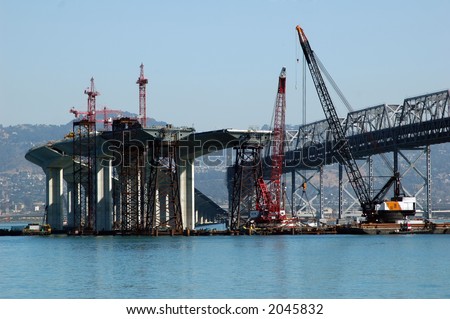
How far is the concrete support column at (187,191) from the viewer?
151625 millimetres

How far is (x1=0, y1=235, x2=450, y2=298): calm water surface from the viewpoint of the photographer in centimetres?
6359

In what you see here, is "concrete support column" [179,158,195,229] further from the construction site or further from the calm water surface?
the calm water surface

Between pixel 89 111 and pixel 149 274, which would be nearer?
pixel 149 274

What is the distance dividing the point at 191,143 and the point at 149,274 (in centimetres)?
7418

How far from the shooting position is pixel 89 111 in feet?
600

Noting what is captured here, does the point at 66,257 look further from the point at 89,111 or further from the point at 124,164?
the point at 89,111

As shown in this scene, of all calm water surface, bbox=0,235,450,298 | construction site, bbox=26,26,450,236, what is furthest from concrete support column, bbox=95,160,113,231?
calm water surface, bbox=0,235,450,298

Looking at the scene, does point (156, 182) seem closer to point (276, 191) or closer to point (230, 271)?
point (276, 191)

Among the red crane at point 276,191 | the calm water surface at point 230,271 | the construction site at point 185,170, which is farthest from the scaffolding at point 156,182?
the calm water surface at point 230,271

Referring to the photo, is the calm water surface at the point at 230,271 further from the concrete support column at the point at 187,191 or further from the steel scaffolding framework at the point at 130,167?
the concrete support column at the point at 187,191

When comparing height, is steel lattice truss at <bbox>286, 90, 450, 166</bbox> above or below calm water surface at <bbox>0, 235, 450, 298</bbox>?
above

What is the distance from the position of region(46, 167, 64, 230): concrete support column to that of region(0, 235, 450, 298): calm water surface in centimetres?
5981

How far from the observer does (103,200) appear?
157125mm
